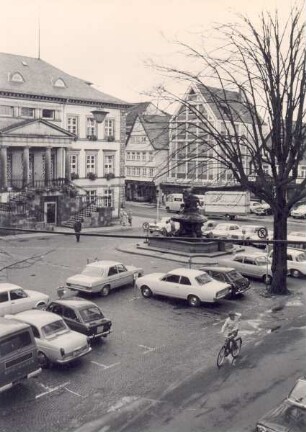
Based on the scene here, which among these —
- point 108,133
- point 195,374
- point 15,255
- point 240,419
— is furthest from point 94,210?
point 240,419

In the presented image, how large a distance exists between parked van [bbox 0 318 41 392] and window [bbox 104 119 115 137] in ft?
129

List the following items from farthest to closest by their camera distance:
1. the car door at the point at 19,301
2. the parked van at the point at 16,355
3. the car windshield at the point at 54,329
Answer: the car door at the point at 19,301, the car windshield at the point at 54,329, the parked van at the point at 16,355

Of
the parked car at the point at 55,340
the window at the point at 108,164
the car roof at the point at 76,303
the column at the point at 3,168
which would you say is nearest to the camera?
the parked car at the point at 55,340

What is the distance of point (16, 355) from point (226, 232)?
2721 centimetres

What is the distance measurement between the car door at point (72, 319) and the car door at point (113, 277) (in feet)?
18.6

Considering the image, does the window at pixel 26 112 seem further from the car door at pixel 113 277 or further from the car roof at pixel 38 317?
the car roof at pixel 38 317

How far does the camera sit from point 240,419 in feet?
39.6

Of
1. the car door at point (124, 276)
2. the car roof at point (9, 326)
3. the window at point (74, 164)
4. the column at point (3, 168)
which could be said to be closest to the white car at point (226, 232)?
the car door at point (124, 276)

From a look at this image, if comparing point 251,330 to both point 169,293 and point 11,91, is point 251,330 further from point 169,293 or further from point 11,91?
point 11,91

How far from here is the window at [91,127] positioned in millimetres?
50125

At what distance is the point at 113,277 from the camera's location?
2345cm

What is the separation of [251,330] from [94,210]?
30.3m

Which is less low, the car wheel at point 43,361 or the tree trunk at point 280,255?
the tree trunk at point 280,255

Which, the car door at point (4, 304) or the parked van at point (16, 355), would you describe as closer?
the parked van at point (16, 355)
